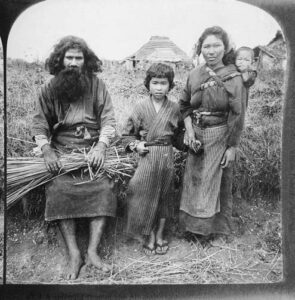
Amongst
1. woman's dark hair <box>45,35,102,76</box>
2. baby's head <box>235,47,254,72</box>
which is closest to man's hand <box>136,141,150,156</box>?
woman's dark hair <box>45,35,102,76</box>

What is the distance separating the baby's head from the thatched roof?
Result: 47 cm

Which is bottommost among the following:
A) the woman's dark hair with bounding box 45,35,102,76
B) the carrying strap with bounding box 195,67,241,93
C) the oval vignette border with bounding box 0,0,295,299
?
the oval vignette border with bounding box 0,0,295,299

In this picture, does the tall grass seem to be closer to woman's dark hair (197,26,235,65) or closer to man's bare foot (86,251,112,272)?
woman's dark hair (197,26,235,65)

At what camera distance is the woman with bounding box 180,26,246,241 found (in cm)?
450

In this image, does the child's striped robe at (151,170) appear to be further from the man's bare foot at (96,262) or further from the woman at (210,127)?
the man's bare foot at (96,262)

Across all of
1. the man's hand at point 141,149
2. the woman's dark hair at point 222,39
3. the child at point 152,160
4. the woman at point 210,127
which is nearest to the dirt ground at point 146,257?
the child at point 152,160

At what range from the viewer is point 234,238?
4.59m

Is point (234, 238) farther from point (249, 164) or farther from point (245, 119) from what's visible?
point (245, 119)

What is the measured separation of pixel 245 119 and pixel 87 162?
1.31 metres

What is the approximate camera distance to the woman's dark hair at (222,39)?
14.8 ft

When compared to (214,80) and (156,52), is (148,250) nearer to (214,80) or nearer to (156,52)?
(214,80)

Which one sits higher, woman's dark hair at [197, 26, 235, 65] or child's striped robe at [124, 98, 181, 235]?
woman's dark hair at [197, 26, 235, 65]

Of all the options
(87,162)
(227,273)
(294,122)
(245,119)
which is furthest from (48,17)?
(227,273)

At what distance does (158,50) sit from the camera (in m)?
4.46
